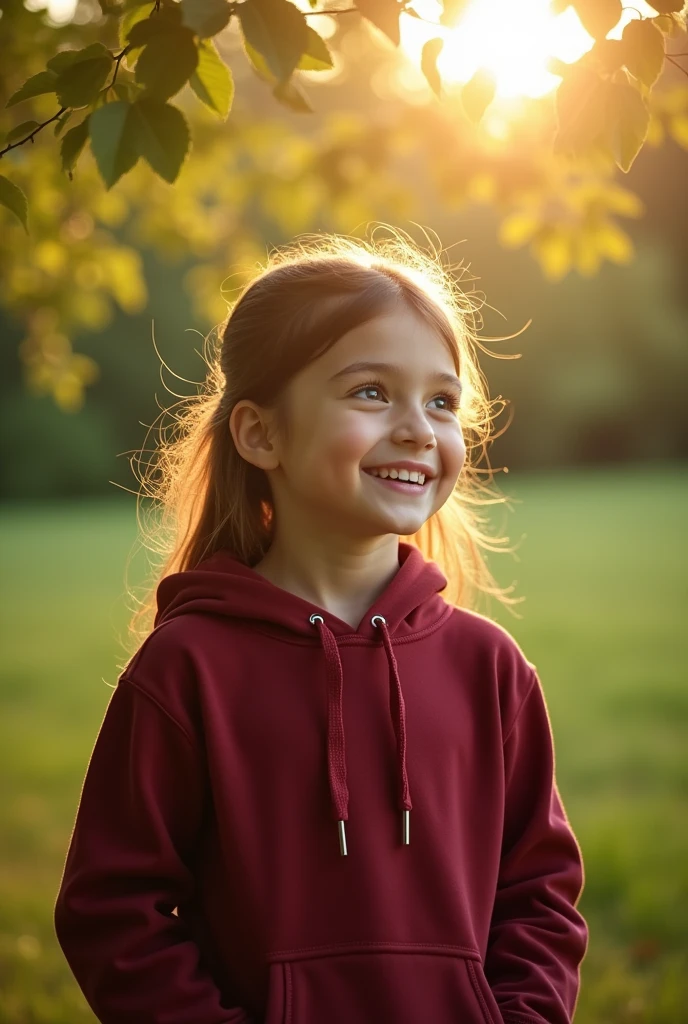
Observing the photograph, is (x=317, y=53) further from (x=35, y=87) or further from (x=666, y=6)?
(x=666, y=6)

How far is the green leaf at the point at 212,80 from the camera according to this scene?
146 centimetres

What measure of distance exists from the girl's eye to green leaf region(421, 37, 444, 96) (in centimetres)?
44

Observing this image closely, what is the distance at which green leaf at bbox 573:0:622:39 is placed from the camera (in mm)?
1538

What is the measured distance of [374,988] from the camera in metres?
1.63

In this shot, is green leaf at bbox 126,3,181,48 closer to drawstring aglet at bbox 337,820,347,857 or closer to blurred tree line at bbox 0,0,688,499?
blurred tree line at bbox 0,0,688,499

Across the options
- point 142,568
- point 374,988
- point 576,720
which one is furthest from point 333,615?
point 142,568

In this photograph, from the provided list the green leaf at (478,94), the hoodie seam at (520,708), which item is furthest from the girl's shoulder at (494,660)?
the green leaf at (478,94)

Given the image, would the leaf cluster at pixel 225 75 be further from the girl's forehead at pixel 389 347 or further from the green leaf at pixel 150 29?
the girl's forehead at pixel 389 347

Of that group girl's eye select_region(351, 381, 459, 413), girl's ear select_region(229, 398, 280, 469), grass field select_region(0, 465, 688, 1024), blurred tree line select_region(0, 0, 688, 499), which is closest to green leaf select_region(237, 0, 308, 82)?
blurred tree line select_region(0, 0, 688, 499)

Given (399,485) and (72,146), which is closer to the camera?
(72,146)

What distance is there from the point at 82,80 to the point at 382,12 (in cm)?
41

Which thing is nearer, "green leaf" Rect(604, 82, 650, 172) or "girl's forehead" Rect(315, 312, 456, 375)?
"green leaf" Rect(604, 82, 650, 172)

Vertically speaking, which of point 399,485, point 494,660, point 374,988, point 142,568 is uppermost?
point 399,485

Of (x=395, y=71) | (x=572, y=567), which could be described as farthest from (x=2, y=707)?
(x=572, y=567)
